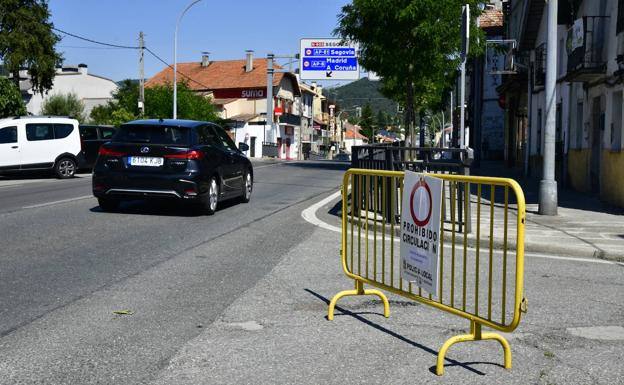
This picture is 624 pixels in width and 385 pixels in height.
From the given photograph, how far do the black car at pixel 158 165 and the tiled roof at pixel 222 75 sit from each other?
67.0 meters

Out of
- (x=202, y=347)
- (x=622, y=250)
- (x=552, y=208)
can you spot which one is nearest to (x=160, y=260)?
(x=202, y=347)

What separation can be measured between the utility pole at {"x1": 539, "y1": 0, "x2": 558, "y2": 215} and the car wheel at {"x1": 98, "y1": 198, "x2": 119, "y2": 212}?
7490 millimetres

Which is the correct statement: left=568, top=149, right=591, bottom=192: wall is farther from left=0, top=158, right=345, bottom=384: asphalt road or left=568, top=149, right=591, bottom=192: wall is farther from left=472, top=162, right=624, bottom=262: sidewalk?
left=0, top=158, right=345, bottom=384: asphalt road

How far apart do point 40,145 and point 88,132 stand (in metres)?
3.53

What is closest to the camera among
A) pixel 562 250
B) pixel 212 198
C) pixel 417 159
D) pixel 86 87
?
pixel 562 250

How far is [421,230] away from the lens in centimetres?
513

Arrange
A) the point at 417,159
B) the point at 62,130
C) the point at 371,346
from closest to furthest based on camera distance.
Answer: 1. the point at 371,346
2. the point at 417,159
3. the point at 62,130

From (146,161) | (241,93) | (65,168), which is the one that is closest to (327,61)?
(65,168)

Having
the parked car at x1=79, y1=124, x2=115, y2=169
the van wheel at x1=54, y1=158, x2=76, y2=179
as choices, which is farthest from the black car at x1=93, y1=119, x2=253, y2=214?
the parked car at x1=79, y1=124, x2=115, y2=169

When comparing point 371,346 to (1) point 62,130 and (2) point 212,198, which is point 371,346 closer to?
(2) point 212,198

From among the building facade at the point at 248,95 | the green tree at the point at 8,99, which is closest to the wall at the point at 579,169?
the green tree at the point at 8,99

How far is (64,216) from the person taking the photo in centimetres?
1172

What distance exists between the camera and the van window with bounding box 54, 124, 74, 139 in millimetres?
23312

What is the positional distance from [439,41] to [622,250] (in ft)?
69.3
